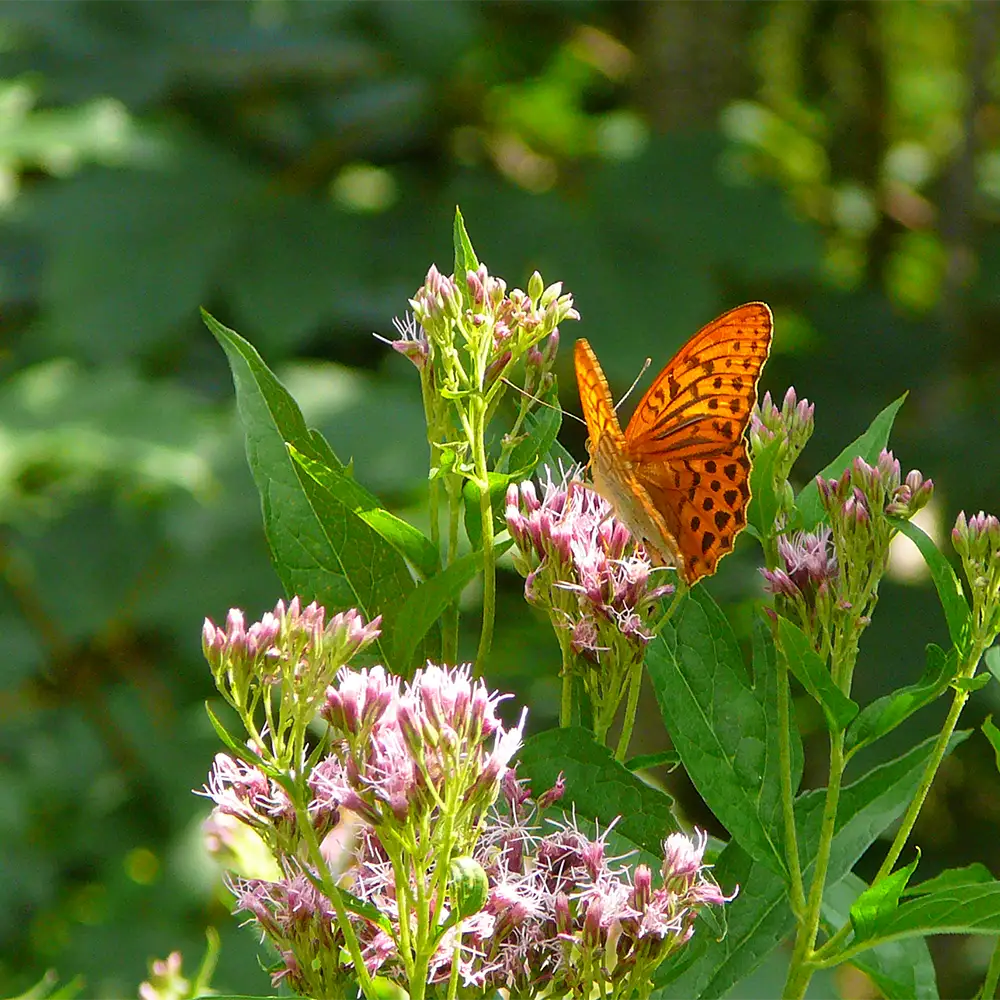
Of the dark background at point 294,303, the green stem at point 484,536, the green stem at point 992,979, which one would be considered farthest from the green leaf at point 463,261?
the dark background at point 294,303

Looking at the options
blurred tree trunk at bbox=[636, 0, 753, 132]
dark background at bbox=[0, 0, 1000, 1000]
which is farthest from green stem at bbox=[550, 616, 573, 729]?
blurred tree trunk at bbox=[636, 0, 753, 132]

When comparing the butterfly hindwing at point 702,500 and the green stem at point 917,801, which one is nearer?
the green stem at point 917,801

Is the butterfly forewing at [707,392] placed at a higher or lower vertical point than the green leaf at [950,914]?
higher

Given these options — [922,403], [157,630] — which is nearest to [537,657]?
[157,630]

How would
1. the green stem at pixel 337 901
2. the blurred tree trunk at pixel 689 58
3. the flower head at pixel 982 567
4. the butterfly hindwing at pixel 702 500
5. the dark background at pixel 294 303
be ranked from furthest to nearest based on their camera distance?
the blurred tree trunk at pixel 689 58 → the dark background at pixel 294 303 → the butterfly hindwing at pixel 702 500 → the flower head at pixel 982 567 → the green stem at pixel 337 901

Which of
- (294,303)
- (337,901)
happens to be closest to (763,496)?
(337,901)

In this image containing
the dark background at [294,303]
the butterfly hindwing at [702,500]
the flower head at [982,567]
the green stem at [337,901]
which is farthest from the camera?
the dark background at [294,303]

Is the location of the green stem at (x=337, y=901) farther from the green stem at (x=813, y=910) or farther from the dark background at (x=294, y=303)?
the dark background at (x=294, y=303)
